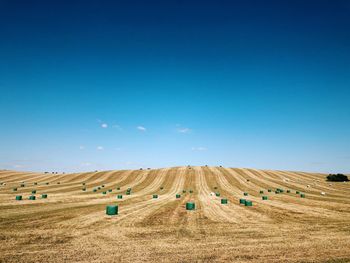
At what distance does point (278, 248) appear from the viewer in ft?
42.9

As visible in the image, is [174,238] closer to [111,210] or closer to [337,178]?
[111,210]

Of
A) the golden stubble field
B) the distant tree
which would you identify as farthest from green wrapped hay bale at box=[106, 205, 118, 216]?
the distant tree

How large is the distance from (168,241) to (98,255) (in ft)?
13.0

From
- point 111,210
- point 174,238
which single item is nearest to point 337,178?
point 111,210

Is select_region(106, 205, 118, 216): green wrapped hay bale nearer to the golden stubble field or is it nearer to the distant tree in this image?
the golden stubble field

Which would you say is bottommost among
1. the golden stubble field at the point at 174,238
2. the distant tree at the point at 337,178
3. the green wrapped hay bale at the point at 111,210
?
the golden stubble field at the point at 174,238

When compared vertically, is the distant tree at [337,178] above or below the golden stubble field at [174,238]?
above

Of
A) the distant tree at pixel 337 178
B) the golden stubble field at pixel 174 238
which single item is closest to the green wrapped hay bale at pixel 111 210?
the golden stubble field at pixel 174 238

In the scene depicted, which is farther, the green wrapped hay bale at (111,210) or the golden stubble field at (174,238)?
the green wrapped hay bale at (111,210)

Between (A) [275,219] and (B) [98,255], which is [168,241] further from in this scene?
(A) [275,219]

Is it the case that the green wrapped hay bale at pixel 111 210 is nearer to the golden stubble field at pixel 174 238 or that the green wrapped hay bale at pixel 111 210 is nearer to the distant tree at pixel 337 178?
the golden stubble field at pixel 174 238

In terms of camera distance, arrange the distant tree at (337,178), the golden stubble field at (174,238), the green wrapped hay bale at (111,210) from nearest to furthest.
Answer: the golden stubble field at (174,238) → the green wrapped hay bale at (111,210) → the distant tree at (337,178)

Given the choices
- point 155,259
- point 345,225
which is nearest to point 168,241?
point 155,259

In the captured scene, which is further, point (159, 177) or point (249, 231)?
point (159, 177)
